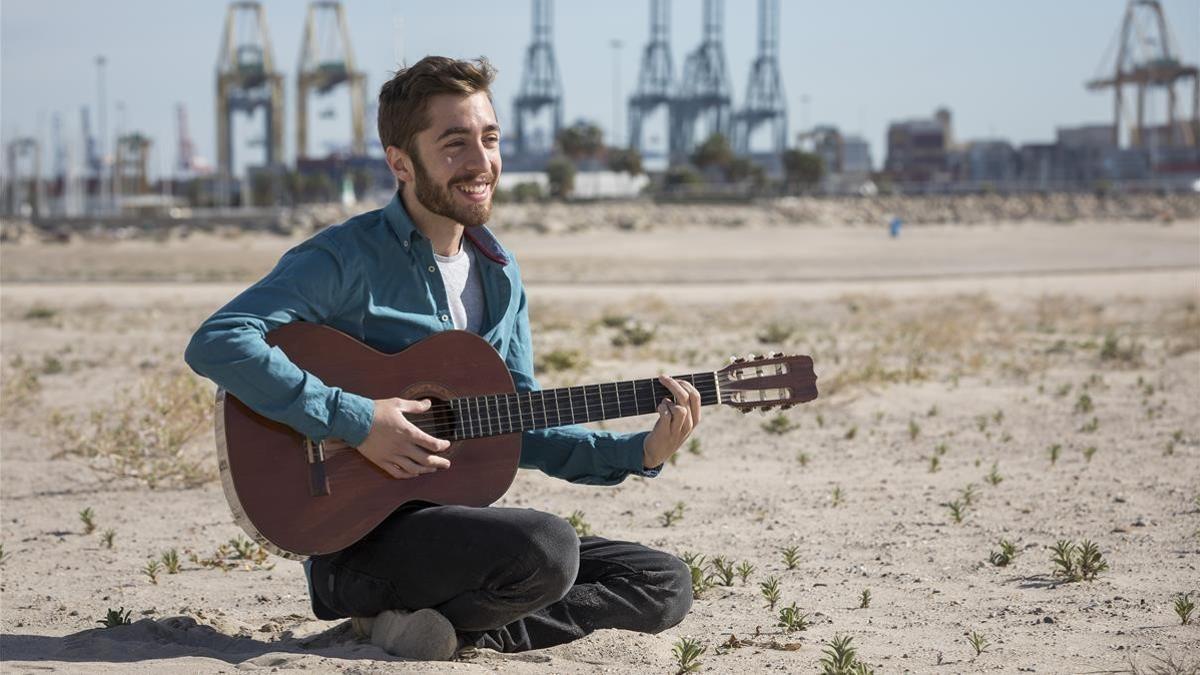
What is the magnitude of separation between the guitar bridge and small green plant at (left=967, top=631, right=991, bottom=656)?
1.84m

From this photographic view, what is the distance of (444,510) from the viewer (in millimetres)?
3857

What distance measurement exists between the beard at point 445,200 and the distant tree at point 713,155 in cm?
9395

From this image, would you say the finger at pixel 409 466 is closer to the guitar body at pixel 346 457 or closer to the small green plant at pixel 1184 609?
the guitar body at pixel 346 457

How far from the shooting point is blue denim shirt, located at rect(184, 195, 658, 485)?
12.0 ft

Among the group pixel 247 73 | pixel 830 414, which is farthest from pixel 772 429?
pixel 247 73

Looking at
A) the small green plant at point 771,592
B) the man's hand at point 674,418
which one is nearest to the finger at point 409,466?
the man's hand at point 674,418

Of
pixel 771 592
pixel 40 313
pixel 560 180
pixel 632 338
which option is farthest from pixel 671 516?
pixel 560 180

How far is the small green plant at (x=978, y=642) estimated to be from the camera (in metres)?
4.05

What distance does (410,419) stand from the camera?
389 cm

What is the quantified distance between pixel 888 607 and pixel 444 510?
163 cm

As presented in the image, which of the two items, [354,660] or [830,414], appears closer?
[354,660]

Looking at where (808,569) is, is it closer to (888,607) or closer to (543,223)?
(888,607)

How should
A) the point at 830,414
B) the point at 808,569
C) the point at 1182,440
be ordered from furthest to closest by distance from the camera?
the point at 830,414
the point at 1182,440
the point at 808,569

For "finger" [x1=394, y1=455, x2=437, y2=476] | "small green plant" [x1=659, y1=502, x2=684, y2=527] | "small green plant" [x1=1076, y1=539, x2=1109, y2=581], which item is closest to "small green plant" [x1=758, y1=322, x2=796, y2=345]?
"small green plant" [x1=659, y1=502, x2=684, y2=527]
